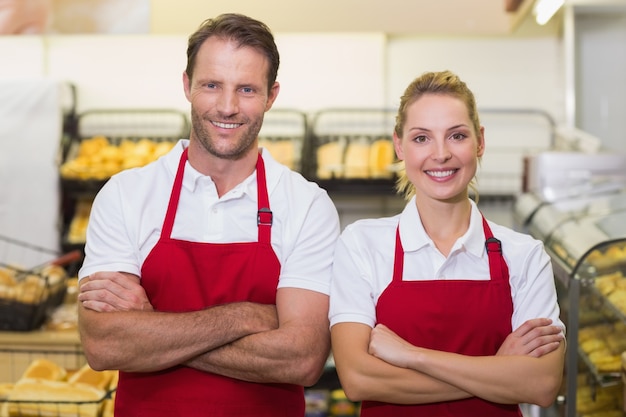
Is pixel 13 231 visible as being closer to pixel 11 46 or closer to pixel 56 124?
pixel 56 124

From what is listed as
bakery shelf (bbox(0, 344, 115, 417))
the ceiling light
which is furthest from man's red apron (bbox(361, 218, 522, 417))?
the ceiling light

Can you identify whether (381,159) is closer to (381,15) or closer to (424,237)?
(381,15)

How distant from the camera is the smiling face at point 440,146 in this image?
1.67 m

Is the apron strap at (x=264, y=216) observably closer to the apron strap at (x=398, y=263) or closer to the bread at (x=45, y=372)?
the apron strap at (x=398, y=263)

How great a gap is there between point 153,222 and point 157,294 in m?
0.14

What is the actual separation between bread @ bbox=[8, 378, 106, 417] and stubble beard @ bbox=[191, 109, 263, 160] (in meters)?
0.96

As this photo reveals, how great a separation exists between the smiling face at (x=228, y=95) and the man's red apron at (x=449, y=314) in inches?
15.4

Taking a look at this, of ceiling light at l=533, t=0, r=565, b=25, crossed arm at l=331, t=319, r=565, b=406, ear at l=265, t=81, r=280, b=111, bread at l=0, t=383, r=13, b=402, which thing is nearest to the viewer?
crossed arm at l=331, t=319, r=565, b=406

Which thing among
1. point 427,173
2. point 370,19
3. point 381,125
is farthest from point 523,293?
point 381,125

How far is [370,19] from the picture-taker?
336 centimetres

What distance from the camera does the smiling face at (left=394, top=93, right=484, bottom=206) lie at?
1675 millimetres

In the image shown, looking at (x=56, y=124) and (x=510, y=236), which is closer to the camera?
(x=510, y=236)

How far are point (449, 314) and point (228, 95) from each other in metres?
0.56

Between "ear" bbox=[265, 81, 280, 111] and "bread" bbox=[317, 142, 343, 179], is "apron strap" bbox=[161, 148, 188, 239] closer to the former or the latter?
"ear" bbox=[265, 81, 280, 111]
